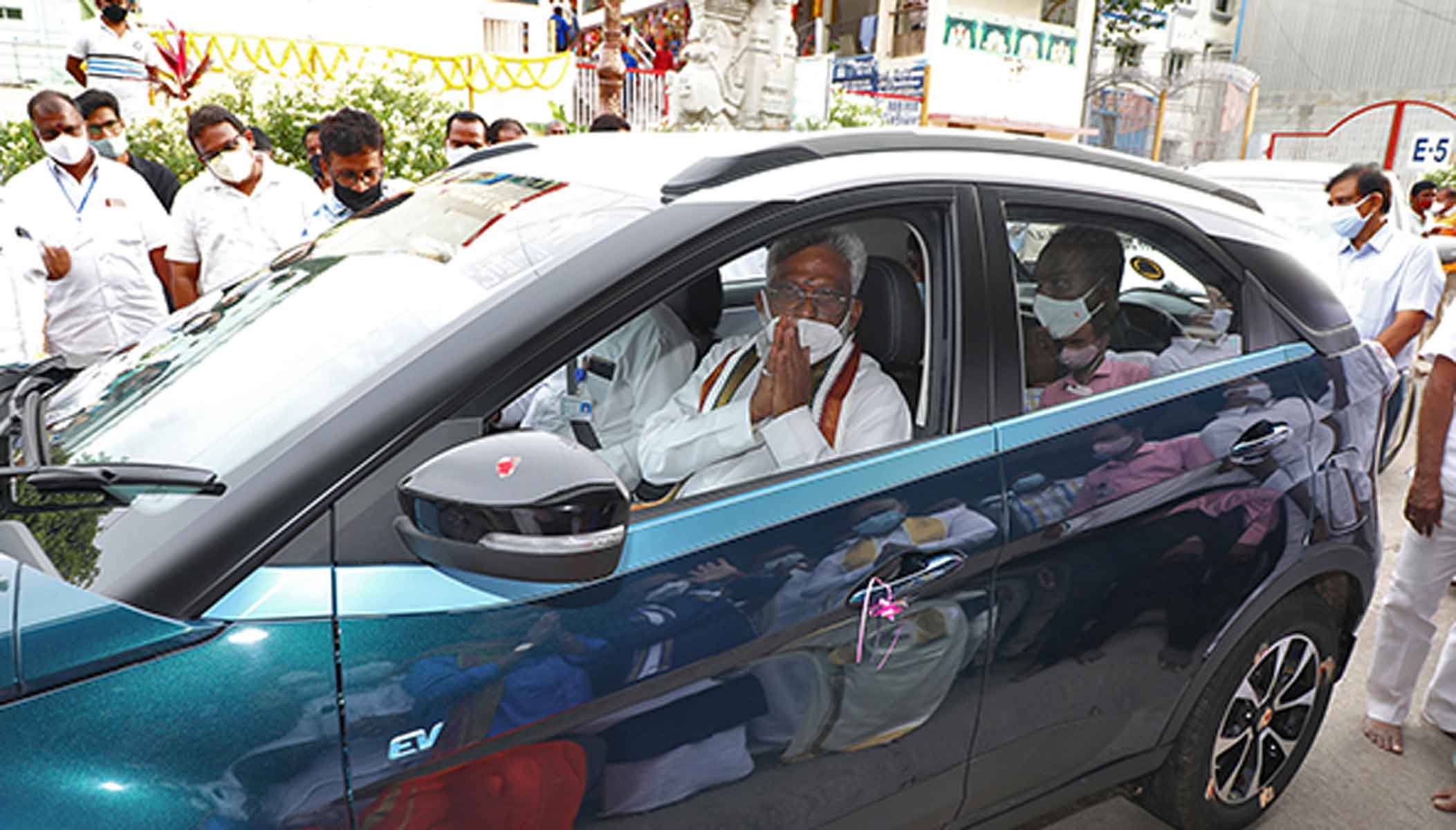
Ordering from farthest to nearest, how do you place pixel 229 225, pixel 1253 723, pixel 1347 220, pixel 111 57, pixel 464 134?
pixel 111 57, pixel 464 134, pixel 1347 220, pixel 229 225, pixel 1253 723

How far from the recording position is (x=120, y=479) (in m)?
1.27

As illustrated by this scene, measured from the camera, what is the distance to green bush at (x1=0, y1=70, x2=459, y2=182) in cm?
884

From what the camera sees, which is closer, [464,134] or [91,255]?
[91,255]

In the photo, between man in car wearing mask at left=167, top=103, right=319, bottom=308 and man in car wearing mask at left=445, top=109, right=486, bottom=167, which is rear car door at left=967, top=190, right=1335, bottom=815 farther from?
man in car wearing mask at left=445, top=109, right=486, bottom=167

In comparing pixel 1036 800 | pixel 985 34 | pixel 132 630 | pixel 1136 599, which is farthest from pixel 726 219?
pixel 985 34

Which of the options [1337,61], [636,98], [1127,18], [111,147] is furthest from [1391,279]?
[1337,61]

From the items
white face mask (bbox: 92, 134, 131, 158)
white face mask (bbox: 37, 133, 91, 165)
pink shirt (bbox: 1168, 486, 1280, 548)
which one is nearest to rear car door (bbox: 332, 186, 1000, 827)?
pink shirt (bbox: 1168, 486, 1280, 548)

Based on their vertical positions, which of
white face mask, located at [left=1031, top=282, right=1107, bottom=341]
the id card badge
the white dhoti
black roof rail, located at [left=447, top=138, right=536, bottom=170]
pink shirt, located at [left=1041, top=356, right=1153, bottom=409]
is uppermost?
black roof rail, located at [left=447, top=138, right=536, bottom=170]

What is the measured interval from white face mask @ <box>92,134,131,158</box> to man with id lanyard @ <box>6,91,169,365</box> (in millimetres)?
1032

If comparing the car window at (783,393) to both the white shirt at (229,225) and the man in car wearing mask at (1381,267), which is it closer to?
the white shirt at (229,225)

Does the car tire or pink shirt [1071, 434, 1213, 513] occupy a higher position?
pink shirt [1071, 434, 1213, 513]

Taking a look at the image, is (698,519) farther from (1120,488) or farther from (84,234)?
(84,234)

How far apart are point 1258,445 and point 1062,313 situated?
52 centimetres

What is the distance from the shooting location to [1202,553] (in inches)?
81.0
